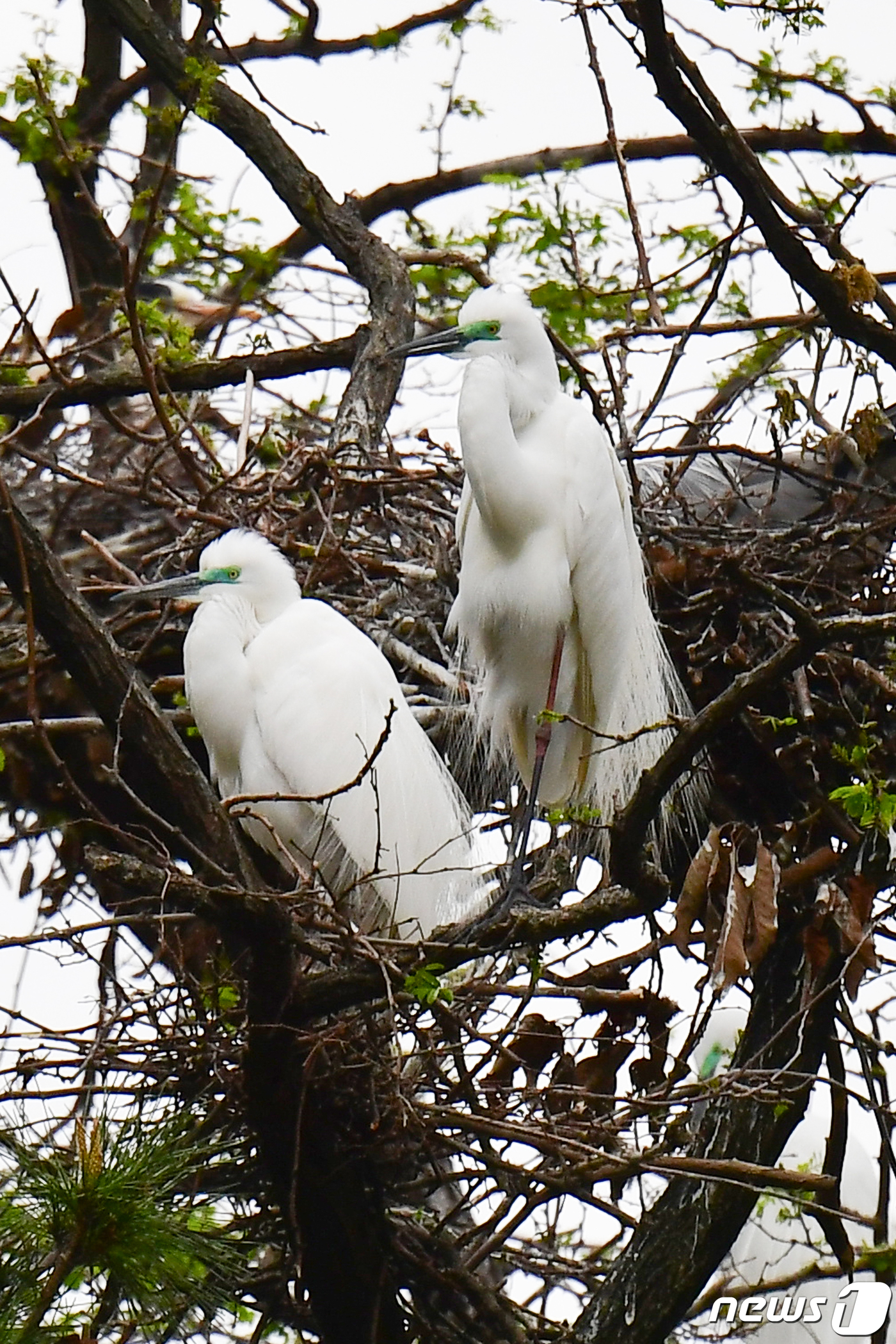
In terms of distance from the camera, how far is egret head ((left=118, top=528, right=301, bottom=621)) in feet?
10.6

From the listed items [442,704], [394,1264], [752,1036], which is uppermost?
[442,704]

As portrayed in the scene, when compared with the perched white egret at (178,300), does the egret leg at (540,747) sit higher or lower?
lower

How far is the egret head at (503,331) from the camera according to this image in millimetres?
3156

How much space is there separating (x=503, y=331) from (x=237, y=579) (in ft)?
2.23

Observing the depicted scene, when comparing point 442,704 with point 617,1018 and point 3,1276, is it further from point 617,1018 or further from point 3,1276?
point 3,1276

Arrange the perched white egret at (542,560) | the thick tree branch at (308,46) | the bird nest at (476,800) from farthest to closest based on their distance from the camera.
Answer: the thick tree branch at (308,46)
the perched white egret at (542,560)
the bird nest at (476,800)

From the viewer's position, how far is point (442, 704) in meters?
3.64

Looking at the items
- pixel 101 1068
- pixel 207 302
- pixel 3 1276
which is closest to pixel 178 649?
pixel 101 1068

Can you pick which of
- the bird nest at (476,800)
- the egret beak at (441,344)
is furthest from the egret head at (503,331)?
the bird nest at (476,800)

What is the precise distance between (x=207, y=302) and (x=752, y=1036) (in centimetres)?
369

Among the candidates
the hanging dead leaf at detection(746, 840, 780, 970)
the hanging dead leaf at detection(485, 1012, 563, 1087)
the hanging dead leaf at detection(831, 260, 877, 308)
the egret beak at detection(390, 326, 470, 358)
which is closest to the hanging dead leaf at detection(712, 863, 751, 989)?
the hanging dead leaf at detection(746, 840, 780, 970)

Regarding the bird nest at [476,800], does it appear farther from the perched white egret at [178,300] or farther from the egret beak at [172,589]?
the perched white egret at [178,300]

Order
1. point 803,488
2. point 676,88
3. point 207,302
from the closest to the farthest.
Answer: point 676,88, point 803,488, point 207,302

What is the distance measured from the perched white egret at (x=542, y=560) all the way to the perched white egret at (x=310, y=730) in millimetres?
222
